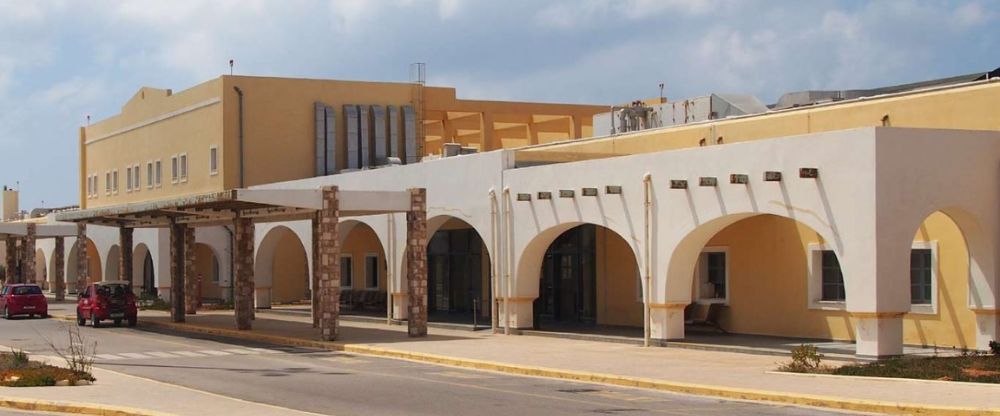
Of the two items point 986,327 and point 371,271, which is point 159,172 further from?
point 986,327

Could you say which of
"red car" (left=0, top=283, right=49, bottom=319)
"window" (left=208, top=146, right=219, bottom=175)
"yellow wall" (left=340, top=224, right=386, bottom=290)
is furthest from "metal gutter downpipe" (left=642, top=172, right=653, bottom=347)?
"window" (left=208, top=146, right=219, bottom=175)

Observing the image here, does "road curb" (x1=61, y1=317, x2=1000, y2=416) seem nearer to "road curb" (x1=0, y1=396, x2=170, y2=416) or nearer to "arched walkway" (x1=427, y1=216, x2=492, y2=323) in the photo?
"road curb" (x1=0, y1=396, x2=170, y2=416)

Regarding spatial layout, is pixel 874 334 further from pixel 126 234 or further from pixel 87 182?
pixel 87 182

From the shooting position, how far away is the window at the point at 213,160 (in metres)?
53.7

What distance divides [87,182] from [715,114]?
4658 centimetres

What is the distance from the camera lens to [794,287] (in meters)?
29.8

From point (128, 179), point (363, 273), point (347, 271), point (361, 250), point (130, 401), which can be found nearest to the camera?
point (130, 401)

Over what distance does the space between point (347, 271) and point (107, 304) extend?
12.8 m

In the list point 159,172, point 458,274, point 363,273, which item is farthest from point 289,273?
point 458,274

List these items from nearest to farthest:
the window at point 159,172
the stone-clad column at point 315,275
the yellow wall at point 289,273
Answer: the stone-clad column at point 315,275
the yellow wall at point 289,273
the window at point 159,172

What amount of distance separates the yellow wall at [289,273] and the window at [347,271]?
3.40 m

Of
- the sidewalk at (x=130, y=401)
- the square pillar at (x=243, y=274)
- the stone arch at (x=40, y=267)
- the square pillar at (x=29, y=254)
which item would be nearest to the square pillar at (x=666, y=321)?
the sidewalk at (x=130, y=401)

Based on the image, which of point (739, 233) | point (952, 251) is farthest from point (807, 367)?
point (739, 233)

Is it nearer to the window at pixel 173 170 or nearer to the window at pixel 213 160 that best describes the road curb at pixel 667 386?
the window at pixel 213 160
